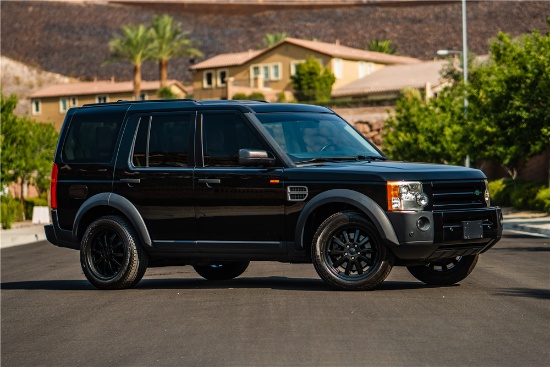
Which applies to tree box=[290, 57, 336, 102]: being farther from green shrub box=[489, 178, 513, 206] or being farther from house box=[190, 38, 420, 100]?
green shrub box=[489, 178, 513, 206]

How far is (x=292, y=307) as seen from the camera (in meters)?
11.7

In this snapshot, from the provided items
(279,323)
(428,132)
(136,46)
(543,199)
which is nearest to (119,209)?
(279,323)

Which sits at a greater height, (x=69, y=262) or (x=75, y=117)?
(x=75, y=117)

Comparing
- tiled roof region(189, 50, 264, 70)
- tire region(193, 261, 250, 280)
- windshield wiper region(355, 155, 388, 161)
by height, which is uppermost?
tiled roof region(189, 50, 264, 70)

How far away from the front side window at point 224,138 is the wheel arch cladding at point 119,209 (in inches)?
43.8

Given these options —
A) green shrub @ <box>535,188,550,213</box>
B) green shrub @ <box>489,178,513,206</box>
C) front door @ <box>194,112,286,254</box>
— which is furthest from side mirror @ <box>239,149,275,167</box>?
green shrub @ <box>489,178,513,206</box>

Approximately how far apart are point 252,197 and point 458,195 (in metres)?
2.29

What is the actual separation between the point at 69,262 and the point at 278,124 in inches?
403

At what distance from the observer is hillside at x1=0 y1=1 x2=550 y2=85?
572ft

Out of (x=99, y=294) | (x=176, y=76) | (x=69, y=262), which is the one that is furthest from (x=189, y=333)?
(x=176, y=76)

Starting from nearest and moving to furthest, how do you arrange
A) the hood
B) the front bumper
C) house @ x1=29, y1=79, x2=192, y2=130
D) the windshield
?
1. the front bumper
2. the hood
3. the windshield
4. house @ x1=29, y1=79, x2=192, y2=130

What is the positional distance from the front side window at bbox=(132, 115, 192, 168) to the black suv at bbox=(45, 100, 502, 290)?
0.01 m

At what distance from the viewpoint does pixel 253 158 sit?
12930 millimetres

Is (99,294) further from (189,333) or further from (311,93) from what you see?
(311,93)
